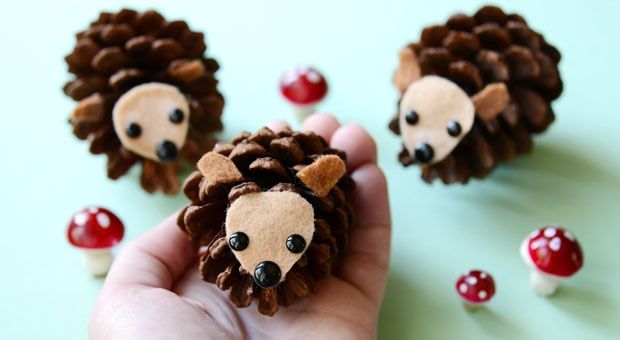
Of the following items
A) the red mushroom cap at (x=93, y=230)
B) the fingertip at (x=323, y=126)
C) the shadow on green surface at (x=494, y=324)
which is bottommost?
the red mushroom cap at (x=93, y=230)

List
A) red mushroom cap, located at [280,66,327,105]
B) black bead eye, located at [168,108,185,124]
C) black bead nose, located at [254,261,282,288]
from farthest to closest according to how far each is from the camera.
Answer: red mushroom cap, located at [280,66,327,105], black bead eye, located at [168,108,185,124], black bead nose, located at [254,261,282,288]

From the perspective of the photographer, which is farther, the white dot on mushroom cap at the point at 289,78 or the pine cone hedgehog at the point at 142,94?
the white dot on mushroom cap at the point at 289,78

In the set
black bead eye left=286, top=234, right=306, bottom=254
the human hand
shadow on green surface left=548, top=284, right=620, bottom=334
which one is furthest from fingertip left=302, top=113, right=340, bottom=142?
shadow on green surface left=548, top=284, right=620, bottom=334

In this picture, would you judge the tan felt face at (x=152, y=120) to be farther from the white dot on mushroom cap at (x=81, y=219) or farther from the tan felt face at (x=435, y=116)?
the tan felt face at (x=435, y=116)

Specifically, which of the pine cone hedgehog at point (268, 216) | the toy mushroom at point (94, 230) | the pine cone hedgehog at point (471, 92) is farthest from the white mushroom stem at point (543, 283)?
the toy mushroom at point (94, 230)

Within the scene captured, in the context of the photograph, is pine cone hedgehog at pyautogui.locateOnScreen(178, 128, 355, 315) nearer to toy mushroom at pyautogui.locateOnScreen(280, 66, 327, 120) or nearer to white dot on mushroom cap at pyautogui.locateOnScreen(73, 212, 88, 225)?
white dot on mushroom cap at pyautogui.locateOnScreen(73, 212, 88, 225)

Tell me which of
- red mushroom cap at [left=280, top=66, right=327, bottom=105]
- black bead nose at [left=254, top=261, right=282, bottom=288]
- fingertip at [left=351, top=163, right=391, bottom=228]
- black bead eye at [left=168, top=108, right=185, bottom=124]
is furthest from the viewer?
red mushroom cap at [left=280, top=66, right=327, bottom=105]

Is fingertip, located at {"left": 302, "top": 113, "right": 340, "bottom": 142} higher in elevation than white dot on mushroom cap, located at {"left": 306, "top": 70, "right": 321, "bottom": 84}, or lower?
lower

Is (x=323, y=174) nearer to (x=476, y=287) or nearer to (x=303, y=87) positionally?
(x=476, y=287)

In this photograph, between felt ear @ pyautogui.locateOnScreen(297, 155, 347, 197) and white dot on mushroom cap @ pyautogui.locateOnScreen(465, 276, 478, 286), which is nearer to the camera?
felt ear @ pyautogui.locateOnScreen(297, 155, 347, 197)
